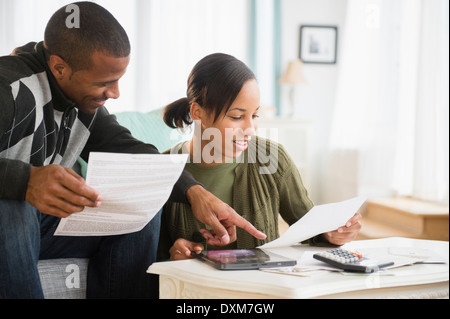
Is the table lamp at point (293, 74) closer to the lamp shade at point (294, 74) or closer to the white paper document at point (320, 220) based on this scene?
the lamp shade at point (294, 74)

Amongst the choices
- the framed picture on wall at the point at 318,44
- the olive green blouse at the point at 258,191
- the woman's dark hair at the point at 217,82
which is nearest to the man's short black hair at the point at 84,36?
the woman's dark hair at the point at 217,82

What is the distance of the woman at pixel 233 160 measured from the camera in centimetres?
118

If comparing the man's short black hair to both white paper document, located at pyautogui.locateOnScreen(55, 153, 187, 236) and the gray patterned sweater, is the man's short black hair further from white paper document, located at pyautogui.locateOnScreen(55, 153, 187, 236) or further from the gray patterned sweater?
white paper document, located at pyautogui.locateOnScreen(55, 153, 187, 236)

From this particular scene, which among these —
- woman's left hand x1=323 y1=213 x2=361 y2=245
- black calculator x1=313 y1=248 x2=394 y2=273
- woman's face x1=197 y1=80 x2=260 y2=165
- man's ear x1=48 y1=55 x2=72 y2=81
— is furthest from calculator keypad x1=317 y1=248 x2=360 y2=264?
man's ear x1=48 y1=55 x2=72 y2=81

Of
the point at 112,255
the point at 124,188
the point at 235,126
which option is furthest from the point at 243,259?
the point at 235,126

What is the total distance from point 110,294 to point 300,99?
294cm

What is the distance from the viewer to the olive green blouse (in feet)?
3.96

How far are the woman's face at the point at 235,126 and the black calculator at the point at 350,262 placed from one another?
0.43 metres

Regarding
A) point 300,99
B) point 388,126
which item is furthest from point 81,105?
point 300,99

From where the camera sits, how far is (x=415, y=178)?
9.29 ft

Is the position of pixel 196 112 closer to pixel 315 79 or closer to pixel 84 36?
pixel 84 36

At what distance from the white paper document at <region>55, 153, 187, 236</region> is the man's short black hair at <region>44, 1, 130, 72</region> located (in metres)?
0.33

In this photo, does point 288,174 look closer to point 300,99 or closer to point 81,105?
point 81,105

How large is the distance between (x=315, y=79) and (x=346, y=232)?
2.90 m
